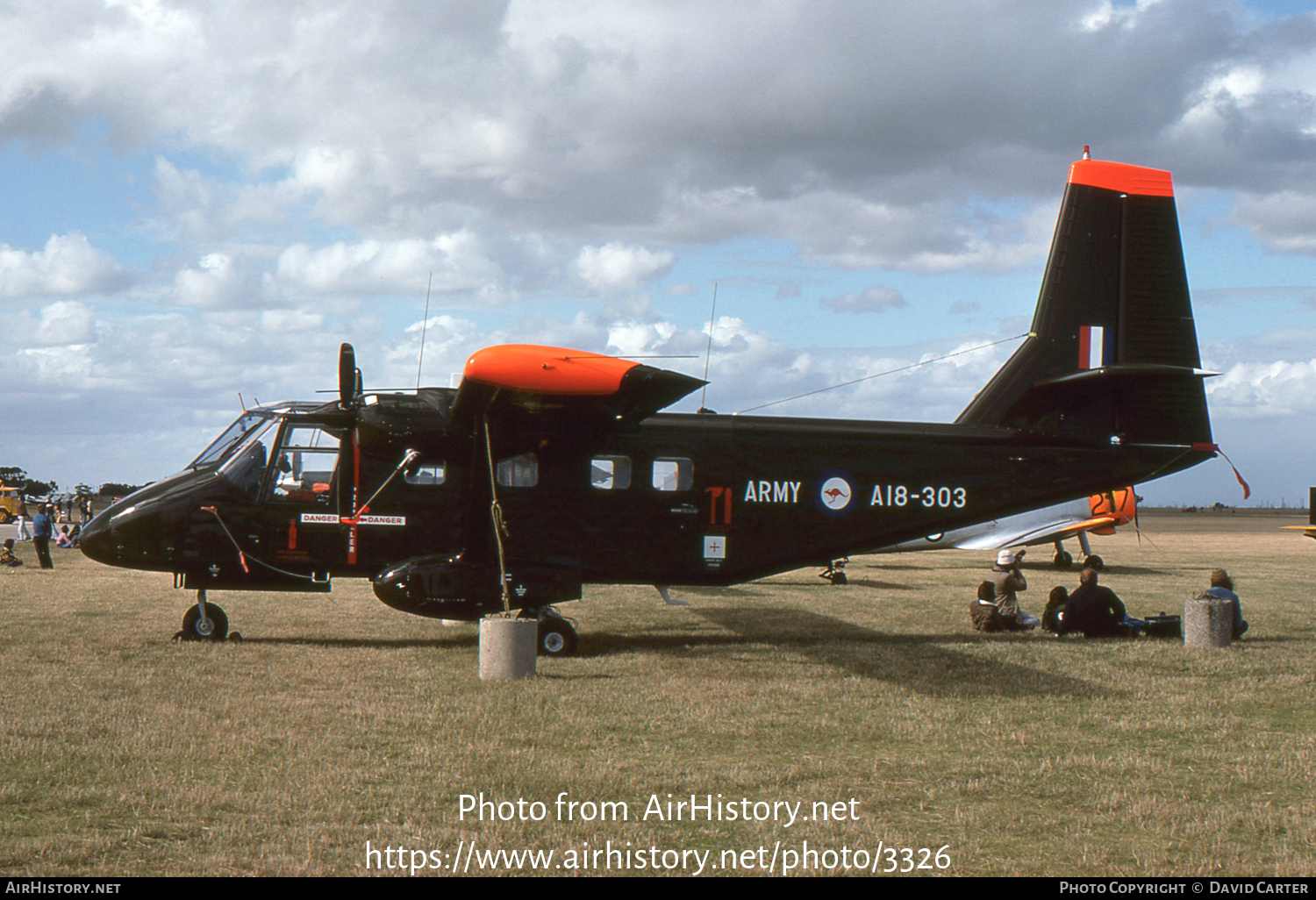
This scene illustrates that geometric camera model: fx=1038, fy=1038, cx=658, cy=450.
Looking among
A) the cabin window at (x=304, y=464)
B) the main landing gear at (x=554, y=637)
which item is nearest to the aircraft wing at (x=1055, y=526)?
the main landing gear at (x=554, y=637)

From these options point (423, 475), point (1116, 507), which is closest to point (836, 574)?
point (1116, 507)

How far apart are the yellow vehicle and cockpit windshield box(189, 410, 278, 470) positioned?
40223 millimetres

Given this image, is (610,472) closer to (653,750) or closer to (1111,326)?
(653,750)

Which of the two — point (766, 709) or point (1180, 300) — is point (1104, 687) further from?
point (1180, 300)

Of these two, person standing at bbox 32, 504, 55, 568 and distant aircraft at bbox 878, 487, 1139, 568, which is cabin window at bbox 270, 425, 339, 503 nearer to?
person standing at bbox 32, 504, 55, 568

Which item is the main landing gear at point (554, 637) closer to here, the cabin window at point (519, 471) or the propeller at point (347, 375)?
the cabin window at point (519, 471)

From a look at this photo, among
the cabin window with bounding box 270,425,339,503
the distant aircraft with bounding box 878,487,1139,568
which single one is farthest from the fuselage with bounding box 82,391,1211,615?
the distant aircraft with bounding box 878,487,1139,568

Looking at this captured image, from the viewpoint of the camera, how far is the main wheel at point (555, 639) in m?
13.0

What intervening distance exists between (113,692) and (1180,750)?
31.2 ft

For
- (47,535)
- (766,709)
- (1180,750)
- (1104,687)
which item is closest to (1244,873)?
(1180,750)

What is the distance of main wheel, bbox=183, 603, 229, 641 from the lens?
13258 millimetres

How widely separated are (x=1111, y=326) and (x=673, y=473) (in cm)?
627

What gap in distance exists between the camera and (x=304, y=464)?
1314cm

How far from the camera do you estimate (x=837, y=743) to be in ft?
27.9
